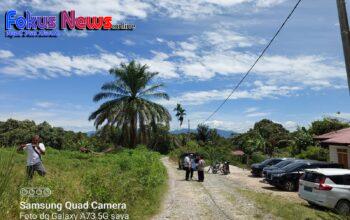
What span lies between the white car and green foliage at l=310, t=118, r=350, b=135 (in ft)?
103

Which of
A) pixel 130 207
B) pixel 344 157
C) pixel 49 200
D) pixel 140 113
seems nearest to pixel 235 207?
pixel 130 207

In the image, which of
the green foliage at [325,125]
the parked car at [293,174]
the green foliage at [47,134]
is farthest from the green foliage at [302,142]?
the green foliage at [47,134]

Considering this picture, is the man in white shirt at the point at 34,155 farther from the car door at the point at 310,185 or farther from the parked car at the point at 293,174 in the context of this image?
the parked car at the point at 293,174

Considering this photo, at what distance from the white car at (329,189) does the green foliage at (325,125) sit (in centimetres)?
3134

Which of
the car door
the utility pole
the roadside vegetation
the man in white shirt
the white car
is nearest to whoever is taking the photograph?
the utility pole

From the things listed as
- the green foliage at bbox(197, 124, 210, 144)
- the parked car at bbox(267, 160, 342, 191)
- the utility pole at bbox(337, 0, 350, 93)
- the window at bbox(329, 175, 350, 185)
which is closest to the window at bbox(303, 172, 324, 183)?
the window at bbox(329, 175, 350, 185)

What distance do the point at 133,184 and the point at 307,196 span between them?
6883 millimetres

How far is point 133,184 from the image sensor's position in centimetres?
1454

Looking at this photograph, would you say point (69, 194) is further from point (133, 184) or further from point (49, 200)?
point (133, 184)

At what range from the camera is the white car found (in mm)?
15258

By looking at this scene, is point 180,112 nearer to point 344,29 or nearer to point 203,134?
point 203,134

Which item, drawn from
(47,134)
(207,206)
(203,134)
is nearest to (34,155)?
(207,206)

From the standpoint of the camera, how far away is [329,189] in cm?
1546

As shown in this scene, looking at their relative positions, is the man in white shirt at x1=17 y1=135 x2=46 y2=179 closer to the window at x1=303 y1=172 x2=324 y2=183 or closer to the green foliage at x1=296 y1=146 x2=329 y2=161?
the window at x1=303 y1=172 x2=324 y2=183
